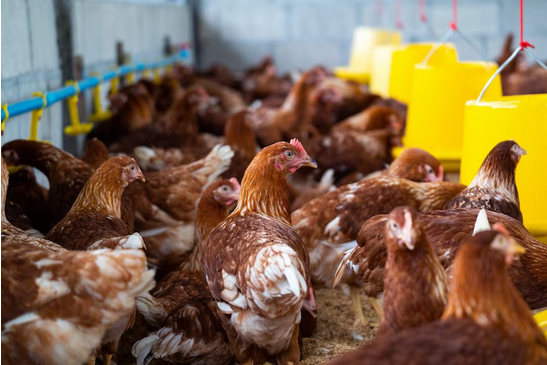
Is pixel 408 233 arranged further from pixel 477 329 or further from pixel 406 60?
pixel 406 60

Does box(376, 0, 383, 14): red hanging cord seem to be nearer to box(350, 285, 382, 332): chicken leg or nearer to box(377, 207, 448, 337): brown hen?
box(350, 285, 382, 332): chicken leg

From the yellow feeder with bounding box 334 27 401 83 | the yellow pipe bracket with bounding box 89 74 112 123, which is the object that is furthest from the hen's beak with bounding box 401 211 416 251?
the yellow feeder with bounding box 334 27 401 83

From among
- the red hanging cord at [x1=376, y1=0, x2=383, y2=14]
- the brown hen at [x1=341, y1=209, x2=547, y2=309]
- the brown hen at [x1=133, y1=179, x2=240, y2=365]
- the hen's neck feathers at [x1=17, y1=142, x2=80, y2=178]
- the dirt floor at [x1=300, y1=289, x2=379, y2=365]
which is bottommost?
the dirt floor at [x1=300, y1=289, x2=379, y2=365]

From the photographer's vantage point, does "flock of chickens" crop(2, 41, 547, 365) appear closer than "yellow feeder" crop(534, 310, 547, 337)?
Yes

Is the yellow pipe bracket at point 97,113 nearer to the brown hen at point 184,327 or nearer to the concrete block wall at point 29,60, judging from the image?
the concrete block wall at point 29,60

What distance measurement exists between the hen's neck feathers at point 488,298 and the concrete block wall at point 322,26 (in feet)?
24.8

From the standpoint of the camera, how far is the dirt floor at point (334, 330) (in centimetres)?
255

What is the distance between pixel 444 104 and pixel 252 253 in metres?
1.87

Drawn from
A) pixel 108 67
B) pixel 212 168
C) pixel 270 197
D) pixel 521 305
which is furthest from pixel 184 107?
pixel 521 305

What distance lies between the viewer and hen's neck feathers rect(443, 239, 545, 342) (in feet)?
4.58

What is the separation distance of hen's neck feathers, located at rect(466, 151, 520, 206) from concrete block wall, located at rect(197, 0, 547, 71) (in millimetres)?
6357

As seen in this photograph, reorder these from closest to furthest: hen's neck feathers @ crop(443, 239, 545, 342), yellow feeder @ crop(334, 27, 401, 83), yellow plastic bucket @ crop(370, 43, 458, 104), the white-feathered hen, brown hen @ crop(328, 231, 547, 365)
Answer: brown hen @ crop(328, 231, 547, 365)
hen's neck feathers @ crop(443, 239, 545, 342)
the white-feathered hen
yellow plastic bucket @ crop(370, 43, 458, 104)
yellow feeder @ crop(334, 27, 401, 83)

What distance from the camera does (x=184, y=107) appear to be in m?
4.80

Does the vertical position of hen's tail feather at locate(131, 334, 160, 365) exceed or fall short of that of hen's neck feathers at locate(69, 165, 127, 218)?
it falls short
